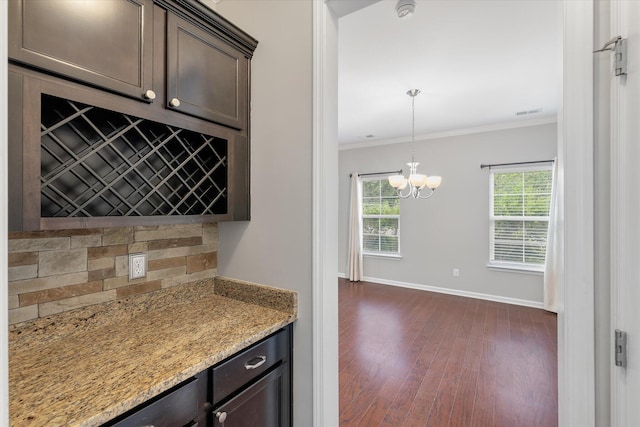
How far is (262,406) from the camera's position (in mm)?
1219

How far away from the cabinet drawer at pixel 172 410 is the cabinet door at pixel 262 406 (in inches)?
4.5

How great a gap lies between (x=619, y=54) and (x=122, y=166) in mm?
1665

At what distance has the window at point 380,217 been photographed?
547cm

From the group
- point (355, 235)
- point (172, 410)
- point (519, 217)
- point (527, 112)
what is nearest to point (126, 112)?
point (172, 410)

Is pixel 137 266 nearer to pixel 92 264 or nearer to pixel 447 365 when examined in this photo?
pixel 92 264

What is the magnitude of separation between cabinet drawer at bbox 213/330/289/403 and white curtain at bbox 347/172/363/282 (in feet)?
14.5

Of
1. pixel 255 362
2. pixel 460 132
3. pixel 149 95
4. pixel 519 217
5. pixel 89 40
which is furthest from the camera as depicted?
pixel 460 132

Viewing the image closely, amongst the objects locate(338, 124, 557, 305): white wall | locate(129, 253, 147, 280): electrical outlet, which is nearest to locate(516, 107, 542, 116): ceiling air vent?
locate(338, 124, 557, 305): white wall

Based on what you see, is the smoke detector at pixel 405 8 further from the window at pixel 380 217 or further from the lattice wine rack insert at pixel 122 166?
the window at pixel 380 217

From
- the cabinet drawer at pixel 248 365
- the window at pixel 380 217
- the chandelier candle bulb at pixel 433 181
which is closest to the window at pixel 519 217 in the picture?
the window at pixel 380 217

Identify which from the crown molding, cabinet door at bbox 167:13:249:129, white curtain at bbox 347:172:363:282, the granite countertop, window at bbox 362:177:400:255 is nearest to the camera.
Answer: the granite countertop

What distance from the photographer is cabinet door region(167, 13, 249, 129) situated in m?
1.19

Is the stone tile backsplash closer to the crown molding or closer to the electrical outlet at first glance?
the electrical outlet

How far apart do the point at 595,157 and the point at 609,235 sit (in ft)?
0.75
